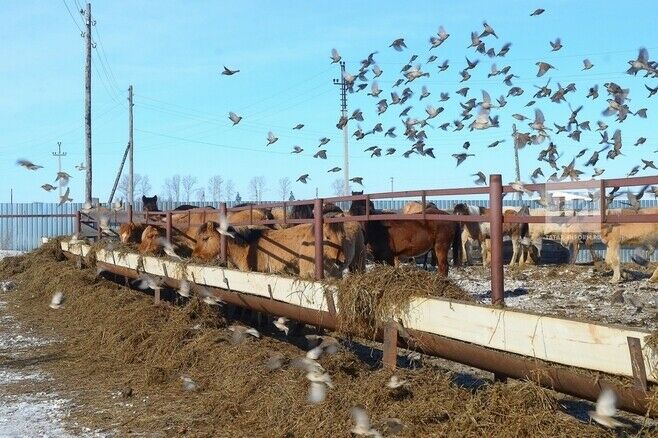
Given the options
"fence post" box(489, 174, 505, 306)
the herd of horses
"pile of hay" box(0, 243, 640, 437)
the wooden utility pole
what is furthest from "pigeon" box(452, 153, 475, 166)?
the wooden utility pole

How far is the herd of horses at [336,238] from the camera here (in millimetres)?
11133

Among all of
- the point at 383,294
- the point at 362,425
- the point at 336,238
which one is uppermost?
the point at 336,238

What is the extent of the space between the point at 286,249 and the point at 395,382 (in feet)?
20.3

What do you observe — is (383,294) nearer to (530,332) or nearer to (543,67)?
(530,332)

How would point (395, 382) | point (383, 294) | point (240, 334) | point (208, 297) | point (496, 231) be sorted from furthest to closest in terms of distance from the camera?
point (208, 297), point (240, 334), point (383, 294), point (496, 231), point (395, 382)

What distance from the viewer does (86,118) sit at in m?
28.1

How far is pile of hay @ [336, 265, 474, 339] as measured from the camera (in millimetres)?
5801

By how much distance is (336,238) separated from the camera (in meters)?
11.1

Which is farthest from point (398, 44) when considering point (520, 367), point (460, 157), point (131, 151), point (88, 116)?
point (131, 151)

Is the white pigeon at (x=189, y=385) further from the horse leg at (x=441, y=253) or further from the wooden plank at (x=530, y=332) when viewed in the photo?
the horse leg at (x=441, y=253)

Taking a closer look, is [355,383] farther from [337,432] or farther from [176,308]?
[176,308]

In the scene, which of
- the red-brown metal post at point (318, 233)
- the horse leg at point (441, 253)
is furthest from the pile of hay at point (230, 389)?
the horse leg at point (441, 253)

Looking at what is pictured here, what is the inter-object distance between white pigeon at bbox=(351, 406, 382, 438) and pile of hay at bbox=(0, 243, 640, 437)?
0.29 ft

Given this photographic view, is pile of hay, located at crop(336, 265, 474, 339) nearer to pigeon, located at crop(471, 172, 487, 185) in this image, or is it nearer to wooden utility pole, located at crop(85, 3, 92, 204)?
pigeon, located at crop(471, 172, 487, 185)
